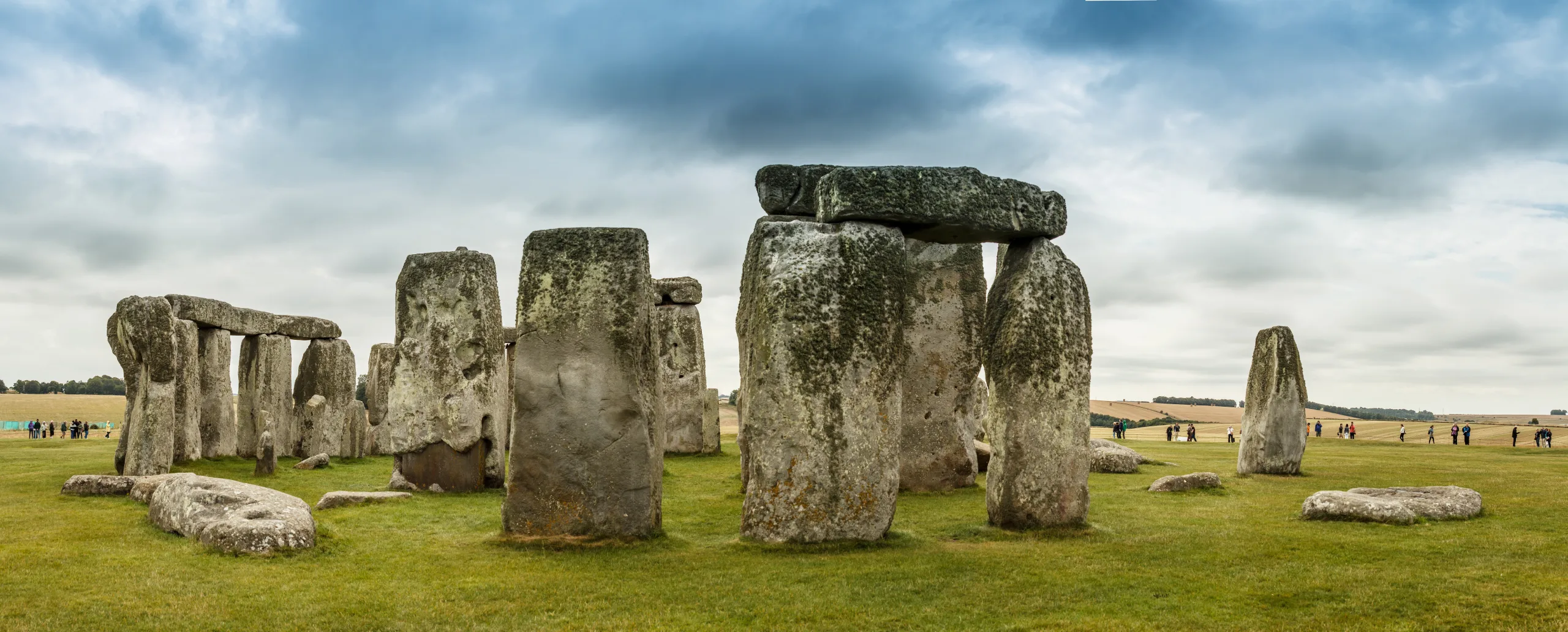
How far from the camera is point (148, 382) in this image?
1655cm

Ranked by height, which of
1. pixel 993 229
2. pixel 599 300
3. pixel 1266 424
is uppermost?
pixel 993 229

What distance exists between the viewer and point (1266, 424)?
19172mm

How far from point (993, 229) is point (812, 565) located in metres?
3.86

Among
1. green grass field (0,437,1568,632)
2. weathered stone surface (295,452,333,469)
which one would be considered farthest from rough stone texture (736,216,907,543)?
weathered stone surface (295,452,333,469)

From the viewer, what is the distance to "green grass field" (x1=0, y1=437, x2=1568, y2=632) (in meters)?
7.71

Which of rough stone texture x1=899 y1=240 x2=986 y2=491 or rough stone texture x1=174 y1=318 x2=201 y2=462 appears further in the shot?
rough stone texture x1=174 y1=318 x2=201 y2=462

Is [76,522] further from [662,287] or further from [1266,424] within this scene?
[1266,424]

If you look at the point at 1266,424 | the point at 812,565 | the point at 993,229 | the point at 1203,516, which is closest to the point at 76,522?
the point at 812,565

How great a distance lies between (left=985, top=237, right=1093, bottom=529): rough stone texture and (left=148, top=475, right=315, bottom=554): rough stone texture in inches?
264

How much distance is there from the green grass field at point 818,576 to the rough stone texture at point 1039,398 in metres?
0.39

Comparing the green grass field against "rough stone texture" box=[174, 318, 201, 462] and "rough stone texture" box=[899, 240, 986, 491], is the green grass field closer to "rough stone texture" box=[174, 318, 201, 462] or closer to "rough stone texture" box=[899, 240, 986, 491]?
"rough stone texture" box=[899, 240, 986, 491]

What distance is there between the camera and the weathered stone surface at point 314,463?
68.2 feet

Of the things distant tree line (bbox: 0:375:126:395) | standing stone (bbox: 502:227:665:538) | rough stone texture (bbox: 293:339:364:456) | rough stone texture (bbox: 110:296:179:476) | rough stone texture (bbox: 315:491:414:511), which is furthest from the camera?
distant tree line (bbox: 0:375:126:395)

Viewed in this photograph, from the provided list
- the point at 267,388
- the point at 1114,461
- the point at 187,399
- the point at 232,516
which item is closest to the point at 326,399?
the point at 267,388
